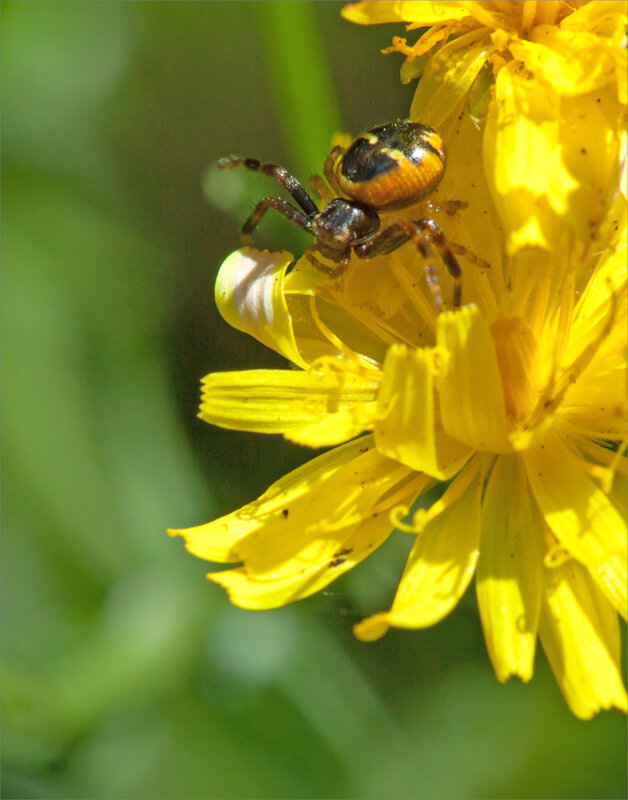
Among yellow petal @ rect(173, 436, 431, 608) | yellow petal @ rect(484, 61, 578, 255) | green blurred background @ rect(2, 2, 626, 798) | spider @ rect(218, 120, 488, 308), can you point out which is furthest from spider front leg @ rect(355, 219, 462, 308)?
green blurred background @ rect(2, 2, 626, 798)

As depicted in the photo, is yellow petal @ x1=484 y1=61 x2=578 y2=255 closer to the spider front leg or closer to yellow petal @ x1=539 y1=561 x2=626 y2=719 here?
the spider front leg

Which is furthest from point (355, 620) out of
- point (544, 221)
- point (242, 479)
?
point (544, 221)

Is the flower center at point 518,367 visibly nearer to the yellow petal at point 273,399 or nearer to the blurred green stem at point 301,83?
the yellow petal at point 273,399

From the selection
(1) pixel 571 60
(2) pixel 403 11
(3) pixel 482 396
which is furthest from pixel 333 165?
(3) pixel 482 396

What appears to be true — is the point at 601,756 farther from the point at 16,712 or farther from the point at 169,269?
the point at 169,269

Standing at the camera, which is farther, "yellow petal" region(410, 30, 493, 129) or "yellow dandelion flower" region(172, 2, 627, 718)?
"yellow petal" region(410, 30, 493, 129)

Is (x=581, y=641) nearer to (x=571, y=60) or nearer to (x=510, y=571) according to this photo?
(x=510, y=571)
